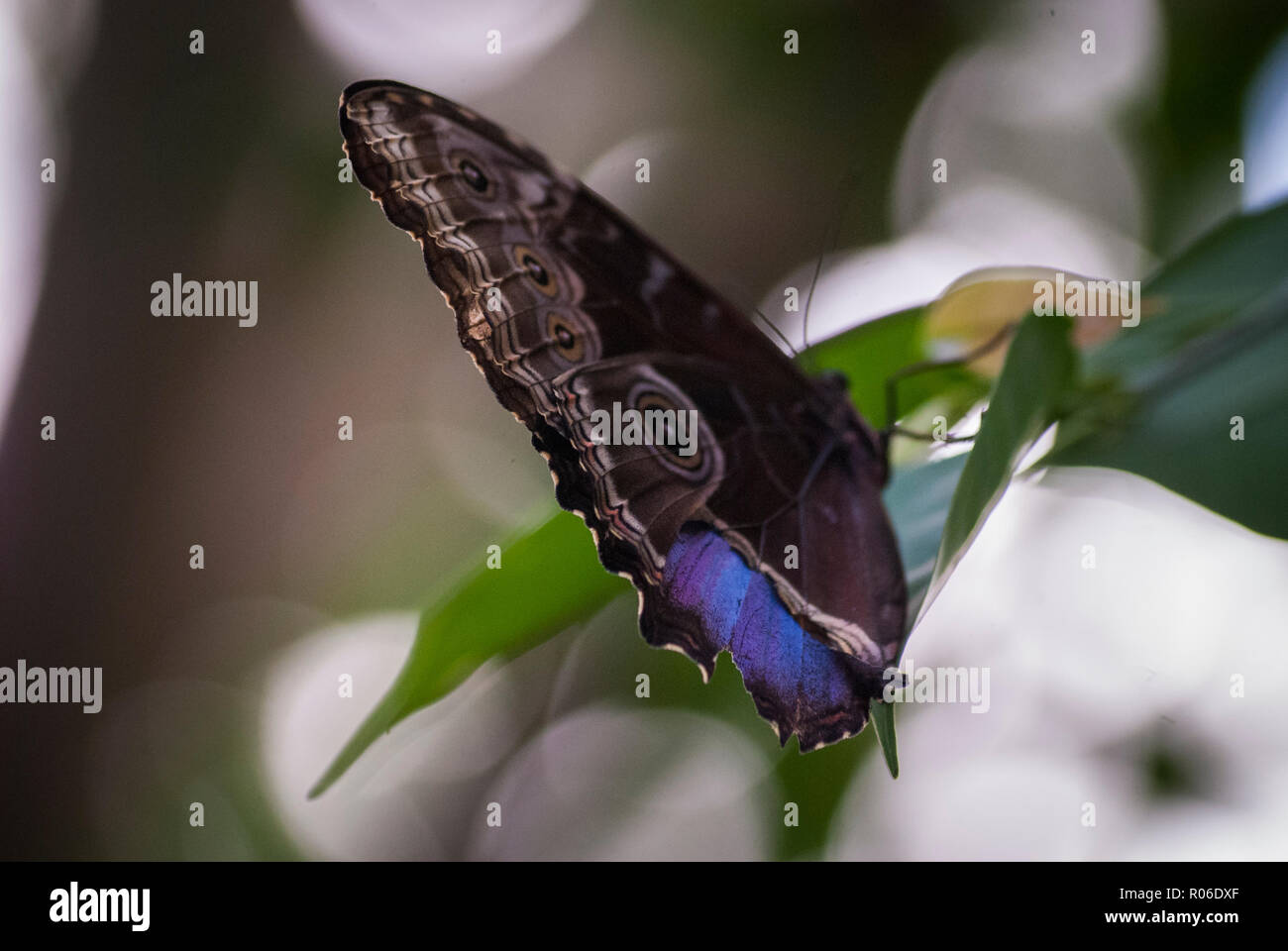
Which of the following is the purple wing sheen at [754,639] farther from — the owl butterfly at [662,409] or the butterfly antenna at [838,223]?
the butterfly antenna at [838,223]

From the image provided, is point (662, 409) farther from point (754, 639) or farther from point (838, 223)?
point (838, 223)

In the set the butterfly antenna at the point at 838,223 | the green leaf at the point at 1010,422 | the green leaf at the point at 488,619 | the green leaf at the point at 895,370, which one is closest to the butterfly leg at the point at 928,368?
the green leaf at the point at 895,370

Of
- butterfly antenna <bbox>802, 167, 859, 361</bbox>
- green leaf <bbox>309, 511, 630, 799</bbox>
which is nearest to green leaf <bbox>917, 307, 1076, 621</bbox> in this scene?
green leaf <bbox>309, 511, 630, 799</bbox>

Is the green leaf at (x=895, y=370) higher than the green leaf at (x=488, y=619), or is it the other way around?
the green leaf at (x=895, y=370)

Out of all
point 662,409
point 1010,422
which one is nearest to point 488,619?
point 662,409

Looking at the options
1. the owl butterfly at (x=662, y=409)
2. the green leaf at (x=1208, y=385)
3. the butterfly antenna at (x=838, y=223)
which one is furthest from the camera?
the butterfly antenna at (x=838, y=223)

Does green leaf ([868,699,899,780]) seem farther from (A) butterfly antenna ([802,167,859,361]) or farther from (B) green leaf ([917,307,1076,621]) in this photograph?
(A) butterfly antenna ([802,167,859,361])
